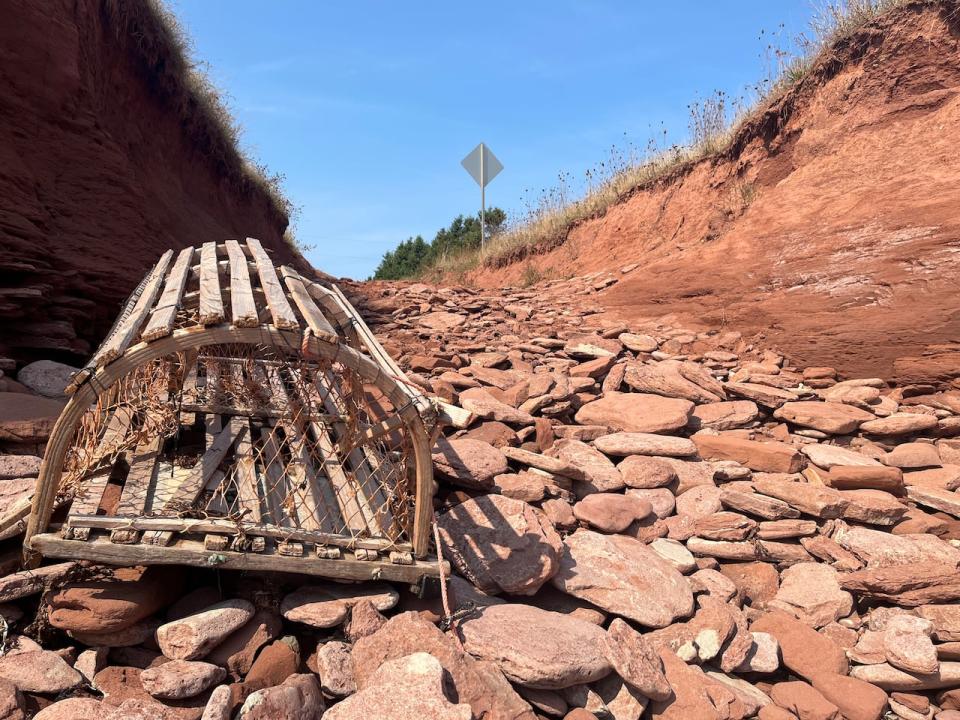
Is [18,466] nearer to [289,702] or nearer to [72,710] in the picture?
[72,710]

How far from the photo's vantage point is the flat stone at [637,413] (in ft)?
15.8

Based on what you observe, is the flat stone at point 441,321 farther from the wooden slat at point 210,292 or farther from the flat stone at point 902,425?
the flat stone at point 902,425

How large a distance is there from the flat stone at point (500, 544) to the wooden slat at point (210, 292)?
1.61 m

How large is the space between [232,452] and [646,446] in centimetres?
293

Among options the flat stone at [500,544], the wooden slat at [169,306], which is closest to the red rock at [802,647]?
the flat stone at [500,544]

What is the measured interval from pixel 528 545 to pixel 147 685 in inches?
67.4

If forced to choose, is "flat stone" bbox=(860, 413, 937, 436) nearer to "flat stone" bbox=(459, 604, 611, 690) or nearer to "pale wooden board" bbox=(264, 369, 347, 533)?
"flat stone" bbox=(459, 604, 611, 690)

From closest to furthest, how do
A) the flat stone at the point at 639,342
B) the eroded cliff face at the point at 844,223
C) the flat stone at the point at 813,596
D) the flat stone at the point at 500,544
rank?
the flat stone at the point at 500,544
the flat stone at the point at 813,596
the eroded cliff face at the point at 844,223
the flat stone at the point at 639,342

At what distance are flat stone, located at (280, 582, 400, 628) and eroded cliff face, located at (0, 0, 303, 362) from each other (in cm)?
356

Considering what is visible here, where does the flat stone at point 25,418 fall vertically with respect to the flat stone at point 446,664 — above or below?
above

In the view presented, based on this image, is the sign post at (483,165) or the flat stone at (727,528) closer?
the flat stone at (727,528)

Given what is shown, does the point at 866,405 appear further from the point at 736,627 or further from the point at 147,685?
the point at 147,685

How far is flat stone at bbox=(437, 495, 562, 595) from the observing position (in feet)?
9.32

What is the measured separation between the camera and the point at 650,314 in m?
7.97
